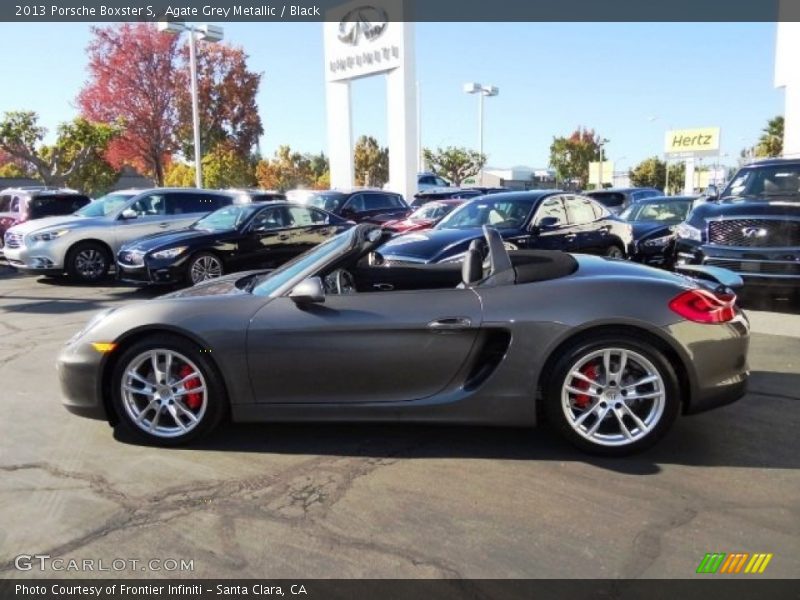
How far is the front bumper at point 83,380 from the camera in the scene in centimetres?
388

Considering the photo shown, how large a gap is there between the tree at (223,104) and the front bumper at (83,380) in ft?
115

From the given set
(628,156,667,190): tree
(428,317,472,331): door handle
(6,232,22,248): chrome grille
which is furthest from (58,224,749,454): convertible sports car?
(628,156,667,190): tree

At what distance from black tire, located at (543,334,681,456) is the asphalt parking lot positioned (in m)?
0.11

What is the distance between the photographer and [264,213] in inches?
424

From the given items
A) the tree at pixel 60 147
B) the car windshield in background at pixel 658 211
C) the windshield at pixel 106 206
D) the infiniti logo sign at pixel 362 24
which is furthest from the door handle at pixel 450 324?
the tree at pixel 60 147

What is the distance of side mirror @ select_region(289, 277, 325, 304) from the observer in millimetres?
3645

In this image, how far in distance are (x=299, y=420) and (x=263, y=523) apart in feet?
2.64

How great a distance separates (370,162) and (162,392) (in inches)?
2505

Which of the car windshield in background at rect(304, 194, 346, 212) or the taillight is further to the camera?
the car windshield in background at rect(304, 194, 346, 212)

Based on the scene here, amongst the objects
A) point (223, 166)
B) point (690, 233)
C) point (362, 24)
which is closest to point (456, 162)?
point (223, 166)

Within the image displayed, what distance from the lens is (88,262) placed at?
37.5 ft

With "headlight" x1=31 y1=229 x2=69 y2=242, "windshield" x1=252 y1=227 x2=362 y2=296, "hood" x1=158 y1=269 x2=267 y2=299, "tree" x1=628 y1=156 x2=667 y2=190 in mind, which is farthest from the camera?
"tree" x1=628 y1=156 x2=667 y2=190

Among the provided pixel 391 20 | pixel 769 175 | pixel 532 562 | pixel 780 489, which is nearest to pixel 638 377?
pixel 780 489

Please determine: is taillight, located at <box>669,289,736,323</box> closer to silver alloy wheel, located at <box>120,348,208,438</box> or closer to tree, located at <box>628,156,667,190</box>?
silver alloy wheel, located at <box>120,348,208,438</box>
